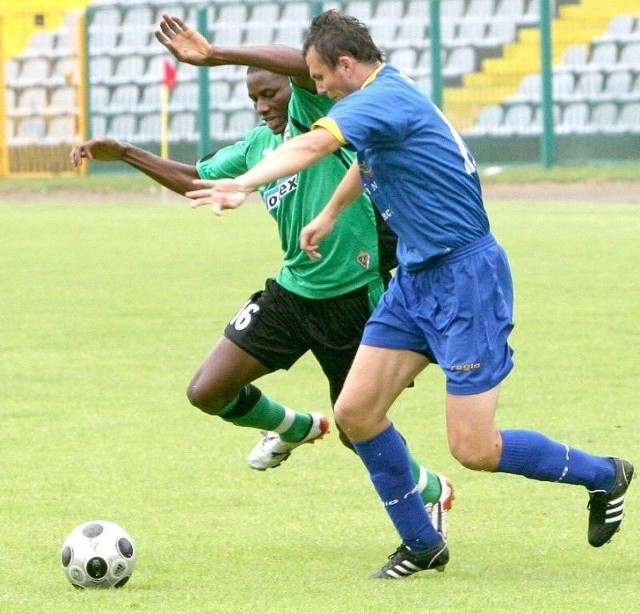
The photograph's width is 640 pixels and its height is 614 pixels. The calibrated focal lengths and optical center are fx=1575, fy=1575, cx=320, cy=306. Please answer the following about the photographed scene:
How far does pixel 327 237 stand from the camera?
6.97 meters

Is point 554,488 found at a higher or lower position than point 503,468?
lower

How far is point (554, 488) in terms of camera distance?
762 centimetres

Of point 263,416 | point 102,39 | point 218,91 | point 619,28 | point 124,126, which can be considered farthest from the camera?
point 102,39

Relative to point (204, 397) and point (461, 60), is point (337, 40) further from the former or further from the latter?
point (461, 60)

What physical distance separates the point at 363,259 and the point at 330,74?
1.48 metres

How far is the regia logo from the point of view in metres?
7.03

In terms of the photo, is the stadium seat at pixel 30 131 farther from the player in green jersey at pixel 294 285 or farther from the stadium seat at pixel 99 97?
the player in green jersey at pixel 294 285

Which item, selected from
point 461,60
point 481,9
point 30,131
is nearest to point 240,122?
point 461,60

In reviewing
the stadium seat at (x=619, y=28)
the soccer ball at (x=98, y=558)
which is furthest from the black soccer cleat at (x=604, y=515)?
the stadium seat at (x=619, y=28)

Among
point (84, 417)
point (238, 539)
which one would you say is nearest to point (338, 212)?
point (238, 539)

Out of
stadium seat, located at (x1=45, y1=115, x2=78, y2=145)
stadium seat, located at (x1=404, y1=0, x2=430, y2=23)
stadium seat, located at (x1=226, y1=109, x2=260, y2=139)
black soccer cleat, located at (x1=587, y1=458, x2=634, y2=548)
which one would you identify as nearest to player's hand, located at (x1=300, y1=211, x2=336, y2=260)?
black soccer cleat, located at (x1=587, y1=458, x2=634, y2=548)

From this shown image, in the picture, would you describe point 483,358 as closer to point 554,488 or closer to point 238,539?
point 238,539

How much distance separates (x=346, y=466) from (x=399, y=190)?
272 cm

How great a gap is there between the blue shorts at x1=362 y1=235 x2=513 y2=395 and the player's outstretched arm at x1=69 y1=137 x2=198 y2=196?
1550mm
